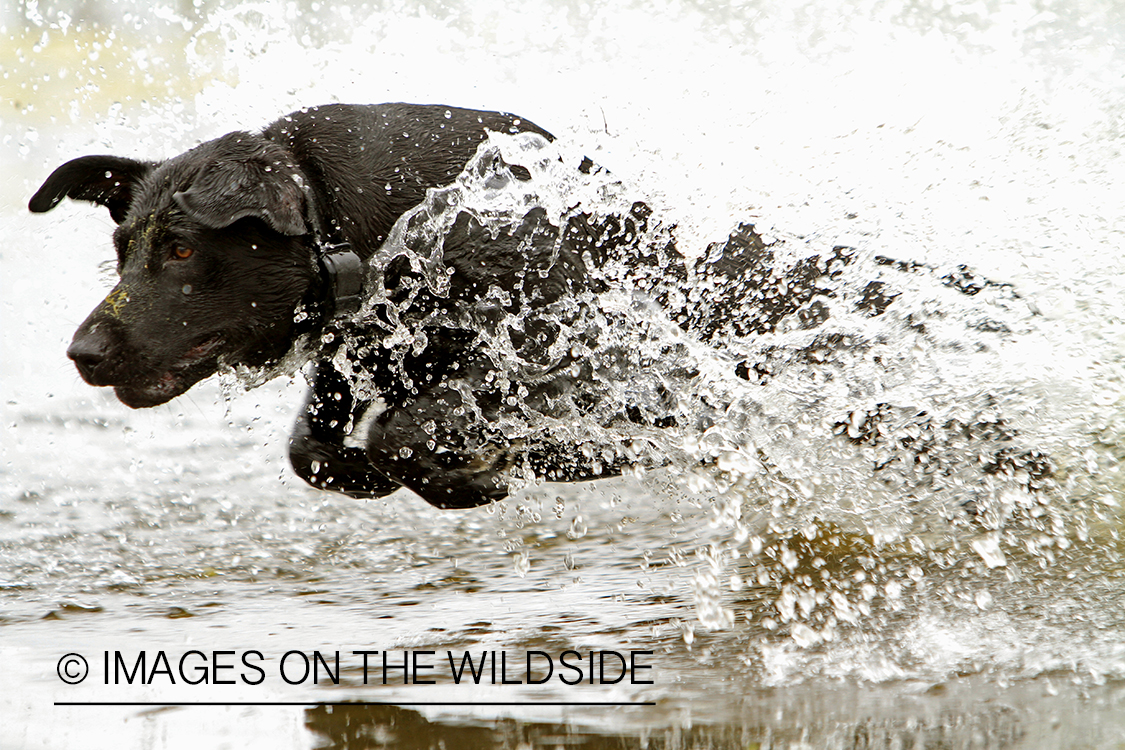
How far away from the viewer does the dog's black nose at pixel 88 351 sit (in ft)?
8.69

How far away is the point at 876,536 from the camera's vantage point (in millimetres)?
3590

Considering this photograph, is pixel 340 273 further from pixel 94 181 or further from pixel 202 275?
pixel 94 181

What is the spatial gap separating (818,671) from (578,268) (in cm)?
142

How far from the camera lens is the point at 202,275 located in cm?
276

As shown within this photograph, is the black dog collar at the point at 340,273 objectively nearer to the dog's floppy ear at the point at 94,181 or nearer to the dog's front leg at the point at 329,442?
the dog's front leg at the point at 329,442

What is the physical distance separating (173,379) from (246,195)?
0.58 m

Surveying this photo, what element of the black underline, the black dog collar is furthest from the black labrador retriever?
the black underline

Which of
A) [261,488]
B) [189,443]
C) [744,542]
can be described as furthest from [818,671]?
[189,443]

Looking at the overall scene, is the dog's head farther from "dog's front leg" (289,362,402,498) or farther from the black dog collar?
"dog's front leg" (289,362,402,498)

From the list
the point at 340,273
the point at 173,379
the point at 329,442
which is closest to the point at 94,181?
the point at 173,379

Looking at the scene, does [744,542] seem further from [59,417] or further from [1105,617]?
[59,417]

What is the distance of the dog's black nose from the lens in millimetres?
2648

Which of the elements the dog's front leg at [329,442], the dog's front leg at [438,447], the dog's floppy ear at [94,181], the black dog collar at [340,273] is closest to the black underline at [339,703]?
the dog's front leg at [438,447]

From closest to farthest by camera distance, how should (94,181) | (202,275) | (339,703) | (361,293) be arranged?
(339,703) < (202,275) < (361,293) < (94,181)
